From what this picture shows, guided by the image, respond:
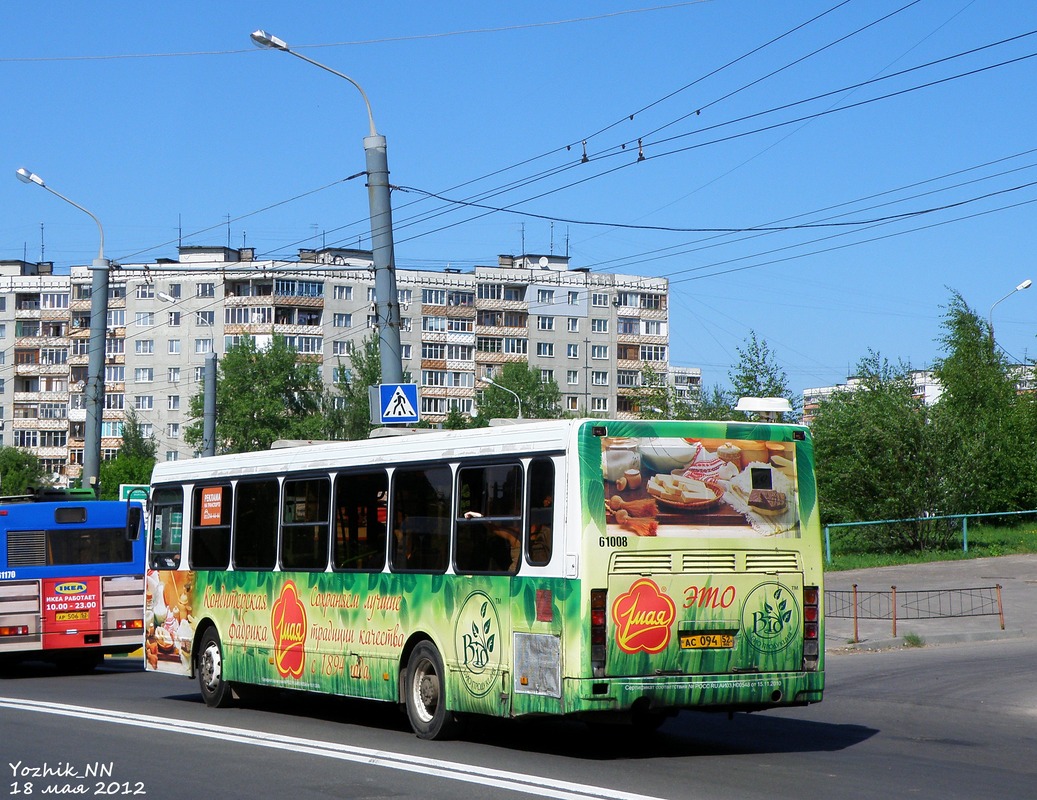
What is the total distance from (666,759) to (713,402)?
158 feet

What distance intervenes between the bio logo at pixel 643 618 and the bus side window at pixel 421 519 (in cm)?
211

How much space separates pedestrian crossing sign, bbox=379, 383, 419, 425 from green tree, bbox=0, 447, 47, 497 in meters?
93.4

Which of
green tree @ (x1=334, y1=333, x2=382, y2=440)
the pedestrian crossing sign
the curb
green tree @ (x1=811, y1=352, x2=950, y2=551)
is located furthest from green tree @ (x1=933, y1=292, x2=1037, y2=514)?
green tree @ (x1=334, y1=333, x2=382, y2=440)

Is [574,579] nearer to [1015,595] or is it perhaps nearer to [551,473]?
[551,473]

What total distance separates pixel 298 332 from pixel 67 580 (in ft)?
294

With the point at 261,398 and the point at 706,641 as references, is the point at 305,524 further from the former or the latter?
the point at 261,398

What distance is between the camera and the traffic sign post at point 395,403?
1928cm

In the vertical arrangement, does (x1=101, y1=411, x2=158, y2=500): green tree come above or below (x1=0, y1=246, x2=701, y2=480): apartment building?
below

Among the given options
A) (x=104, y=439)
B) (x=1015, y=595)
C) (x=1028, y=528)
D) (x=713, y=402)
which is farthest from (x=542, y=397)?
(x=1015, y=595)

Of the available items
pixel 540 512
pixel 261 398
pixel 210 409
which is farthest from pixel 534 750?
pixel 261 398

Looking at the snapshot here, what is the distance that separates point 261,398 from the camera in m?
100

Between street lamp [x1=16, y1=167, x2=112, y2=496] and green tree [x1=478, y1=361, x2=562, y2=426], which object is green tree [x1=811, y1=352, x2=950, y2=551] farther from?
green tree [x1=478, y1=361, x2=562, y2=426]

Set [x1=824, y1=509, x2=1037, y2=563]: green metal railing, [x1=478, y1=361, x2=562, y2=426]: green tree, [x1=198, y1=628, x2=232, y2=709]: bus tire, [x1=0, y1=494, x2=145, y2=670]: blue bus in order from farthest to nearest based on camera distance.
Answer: [x1=478, y1=361, x2=562, y2=426]: green tree → [x1=824, y1=509, x2=1037, y2=563]: green metal railing → [x1=0, y1=494, x2=145, y2=670]: blue bus → [x1=198, y1=628, x2=232, y2=709]: bus tire

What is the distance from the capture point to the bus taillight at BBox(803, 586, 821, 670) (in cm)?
1177
